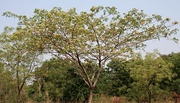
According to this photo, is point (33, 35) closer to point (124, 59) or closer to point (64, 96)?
point (124, 59)

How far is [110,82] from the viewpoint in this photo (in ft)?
81.2

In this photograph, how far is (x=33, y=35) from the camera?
857cm

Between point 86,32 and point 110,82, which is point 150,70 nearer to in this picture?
point 86,32

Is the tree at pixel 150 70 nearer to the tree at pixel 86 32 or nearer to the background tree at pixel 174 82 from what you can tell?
the tree at pixel 86 32

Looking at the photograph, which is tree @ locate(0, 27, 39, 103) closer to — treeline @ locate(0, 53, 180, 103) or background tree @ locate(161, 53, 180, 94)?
treeline @ locate(0, 53, 180, 103)

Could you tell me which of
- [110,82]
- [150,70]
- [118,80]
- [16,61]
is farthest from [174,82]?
[16,61]

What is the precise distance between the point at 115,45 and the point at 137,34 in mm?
840

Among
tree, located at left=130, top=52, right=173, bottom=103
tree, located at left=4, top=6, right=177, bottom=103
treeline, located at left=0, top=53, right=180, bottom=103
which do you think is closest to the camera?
tree, located at left=4, top=6, right=177, bottom=103

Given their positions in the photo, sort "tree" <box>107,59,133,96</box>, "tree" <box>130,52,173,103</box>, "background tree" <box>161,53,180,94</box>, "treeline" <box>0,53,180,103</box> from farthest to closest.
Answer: "tree" <box>107,59,133,96</box> → "background tree" <box>161,53,180,94</box> → "treeline" <box>0,53,180,103</box> → "tree" <box>130,52,173,103</box>

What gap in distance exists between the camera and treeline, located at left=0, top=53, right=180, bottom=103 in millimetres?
13281

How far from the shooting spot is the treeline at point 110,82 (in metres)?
13.3

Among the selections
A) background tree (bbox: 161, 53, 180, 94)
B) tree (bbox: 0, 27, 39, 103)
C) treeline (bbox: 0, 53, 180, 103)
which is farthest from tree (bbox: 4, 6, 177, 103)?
background tree (bbox: 161, 53, 180, 94)

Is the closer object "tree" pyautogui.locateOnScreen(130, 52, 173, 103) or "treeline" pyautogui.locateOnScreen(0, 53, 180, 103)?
"tree" pyautogui.locateOnScreen(130, 52, 173, 103)

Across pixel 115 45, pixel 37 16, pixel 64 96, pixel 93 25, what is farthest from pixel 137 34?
pixel 64 96
